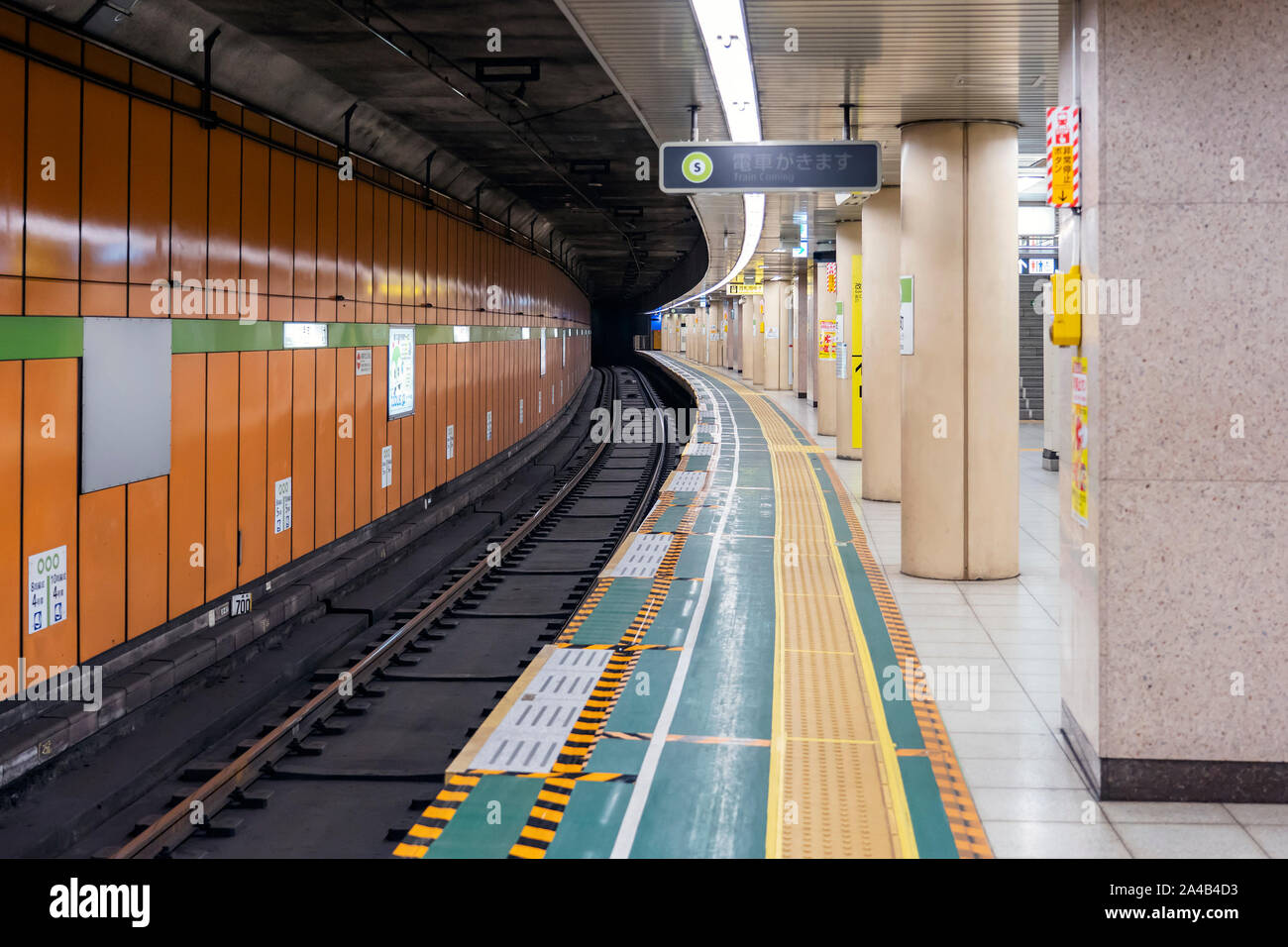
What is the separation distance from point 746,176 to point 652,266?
98.8 feet

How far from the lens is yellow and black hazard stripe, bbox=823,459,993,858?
4594mm

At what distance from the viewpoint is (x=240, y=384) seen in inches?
363

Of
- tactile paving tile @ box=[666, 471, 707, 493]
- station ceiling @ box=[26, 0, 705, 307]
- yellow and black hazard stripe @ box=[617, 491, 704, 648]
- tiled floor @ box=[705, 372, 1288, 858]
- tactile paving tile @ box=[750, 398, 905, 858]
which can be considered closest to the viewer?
tiled floor @ box=[705, 372, 1288, 858]

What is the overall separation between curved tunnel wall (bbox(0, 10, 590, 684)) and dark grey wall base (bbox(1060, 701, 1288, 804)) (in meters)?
5.44

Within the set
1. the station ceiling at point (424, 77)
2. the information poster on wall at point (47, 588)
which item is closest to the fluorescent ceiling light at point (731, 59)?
the station ceiling at point (424, 77)

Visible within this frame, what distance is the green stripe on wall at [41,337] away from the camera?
20.3 ft

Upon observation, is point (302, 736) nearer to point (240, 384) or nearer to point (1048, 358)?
point (240, 384)

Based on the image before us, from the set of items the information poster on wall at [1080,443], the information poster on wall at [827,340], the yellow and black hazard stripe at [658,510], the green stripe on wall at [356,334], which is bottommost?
the yellow and black hazard stripe at [658,510]

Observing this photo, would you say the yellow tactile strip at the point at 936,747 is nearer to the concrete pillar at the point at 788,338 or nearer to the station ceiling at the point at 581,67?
the station ceiling at the point at 581,67

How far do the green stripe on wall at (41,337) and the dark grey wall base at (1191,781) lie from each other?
5.72m

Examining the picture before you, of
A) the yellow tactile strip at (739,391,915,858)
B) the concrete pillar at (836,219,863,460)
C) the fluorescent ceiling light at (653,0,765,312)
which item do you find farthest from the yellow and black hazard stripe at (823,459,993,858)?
the concrete pillar at (836,219,863,460)

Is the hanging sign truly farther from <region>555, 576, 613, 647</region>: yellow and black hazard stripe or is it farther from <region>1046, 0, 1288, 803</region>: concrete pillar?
<region>1046, 0, 1288, 803</region>: concrete pillar

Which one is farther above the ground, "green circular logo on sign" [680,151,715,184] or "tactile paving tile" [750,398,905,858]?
"green circular logo on sign" [680,151,715,184]
